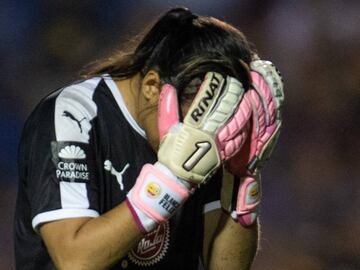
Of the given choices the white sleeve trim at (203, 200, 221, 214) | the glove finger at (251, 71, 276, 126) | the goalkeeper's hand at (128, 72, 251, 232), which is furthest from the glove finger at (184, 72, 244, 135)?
the white sleeve trim at (203, 200, 221, 214)

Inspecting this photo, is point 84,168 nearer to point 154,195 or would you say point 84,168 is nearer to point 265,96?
point 154,195

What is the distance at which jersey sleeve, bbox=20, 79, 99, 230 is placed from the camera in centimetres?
201

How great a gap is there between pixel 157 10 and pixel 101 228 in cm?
233

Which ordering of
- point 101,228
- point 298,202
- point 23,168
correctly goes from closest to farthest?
point 101,228
point 23,168
point 298,202

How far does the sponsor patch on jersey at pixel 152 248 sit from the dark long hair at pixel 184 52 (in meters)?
0.39

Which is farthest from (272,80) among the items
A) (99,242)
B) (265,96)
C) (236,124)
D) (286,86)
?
(286,86)

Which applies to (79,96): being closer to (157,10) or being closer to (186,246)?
(186,246)

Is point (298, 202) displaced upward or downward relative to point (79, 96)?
downward

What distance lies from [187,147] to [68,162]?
0.96 ft

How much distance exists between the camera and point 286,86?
4219mm

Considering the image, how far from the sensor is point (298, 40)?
430 cm

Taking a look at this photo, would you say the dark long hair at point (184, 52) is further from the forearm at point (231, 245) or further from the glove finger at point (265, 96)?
the forearm at point (231, 245)

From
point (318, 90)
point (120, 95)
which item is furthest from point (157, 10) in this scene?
point (120, 95)

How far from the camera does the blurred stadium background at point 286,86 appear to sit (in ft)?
12.9
